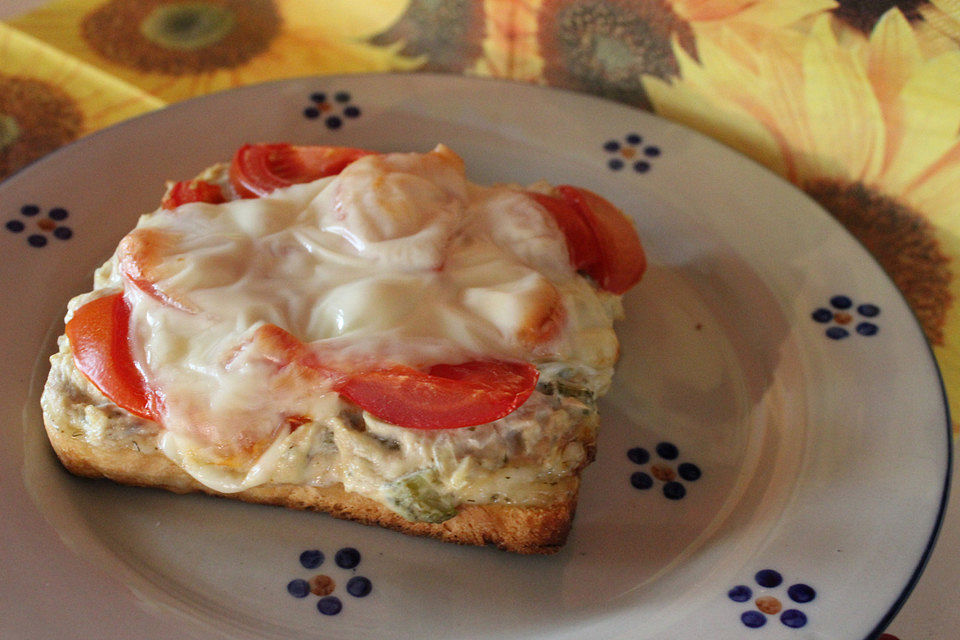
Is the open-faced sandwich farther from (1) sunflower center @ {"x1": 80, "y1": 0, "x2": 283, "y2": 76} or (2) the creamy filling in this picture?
(1) sunflower center @ {"x1": 80, "y1": 0, "x2": 283, "y2": 76}

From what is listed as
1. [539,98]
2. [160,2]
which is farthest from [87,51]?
[539,98]

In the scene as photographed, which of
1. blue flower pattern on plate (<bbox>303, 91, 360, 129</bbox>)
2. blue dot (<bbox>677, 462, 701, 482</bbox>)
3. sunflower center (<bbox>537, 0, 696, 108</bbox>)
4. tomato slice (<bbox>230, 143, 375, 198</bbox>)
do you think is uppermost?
sunflower center (<bbox>537, 0, 696, 108</bbox>)

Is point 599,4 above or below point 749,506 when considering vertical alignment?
above

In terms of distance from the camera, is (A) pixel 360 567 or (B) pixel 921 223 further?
(B) pixel 921 223

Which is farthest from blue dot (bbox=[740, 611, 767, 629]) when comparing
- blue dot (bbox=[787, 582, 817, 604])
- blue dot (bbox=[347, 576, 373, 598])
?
blue dot (bbox=[347, 576, 373, 598])

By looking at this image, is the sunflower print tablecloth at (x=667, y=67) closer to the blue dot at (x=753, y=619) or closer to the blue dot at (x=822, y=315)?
the blue dot at (x=822, y=315)

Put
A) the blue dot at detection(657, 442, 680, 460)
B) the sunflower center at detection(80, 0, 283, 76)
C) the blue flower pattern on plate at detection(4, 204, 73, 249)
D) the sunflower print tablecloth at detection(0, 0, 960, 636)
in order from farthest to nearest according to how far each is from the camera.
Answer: the sunflower center at detection(80, 0, 283, 76) < the sunflower print tablecloth at detection(0, 0, 960, 636) < the blue flower pattern on plate at detection(4, 204, 73, 249) < the blue dot at detection(657, 442, 680, 460)

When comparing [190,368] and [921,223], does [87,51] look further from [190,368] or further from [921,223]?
[921,223]
